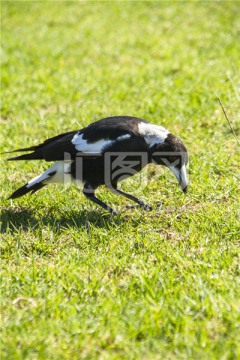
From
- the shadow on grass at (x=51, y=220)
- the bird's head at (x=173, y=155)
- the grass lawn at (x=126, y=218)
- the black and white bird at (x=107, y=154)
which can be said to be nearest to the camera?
the grass lawn at (x=126, y=218)

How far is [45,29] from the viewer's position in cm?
920

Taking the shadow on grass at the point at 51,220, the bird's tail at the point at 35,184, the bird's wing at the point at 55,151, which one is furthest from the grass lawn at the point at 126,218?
the bird's wing at the point at 55,151

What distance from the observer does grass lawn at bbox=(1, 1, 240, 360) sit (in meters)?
2.99

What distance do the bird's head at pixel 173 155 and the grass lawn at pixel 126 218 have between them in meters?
0.16

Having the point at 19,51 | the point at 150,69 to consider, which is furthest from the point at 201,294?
the point at 19,51

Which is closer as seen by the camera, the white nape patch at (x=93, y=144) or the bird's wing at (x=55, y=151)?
the white nape patch at (x=93, y=144)

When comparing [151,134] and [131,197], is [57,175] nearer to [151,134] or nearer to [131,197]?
[131,197]

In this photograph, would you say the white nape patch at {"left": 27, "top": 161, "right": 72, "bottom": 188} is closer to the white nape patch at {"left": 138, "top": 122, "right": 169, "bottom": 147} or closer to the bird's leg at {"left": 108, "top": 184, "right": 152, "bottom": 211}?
the bird's leg at {"left": 108, "top": 184, "right": 152, "bottom": 211}

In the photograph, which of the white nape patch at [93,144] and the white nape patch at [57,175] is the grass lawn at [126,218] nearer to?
the white nape patch at [57,175]

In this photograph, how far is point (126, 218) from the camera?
14.4 ft

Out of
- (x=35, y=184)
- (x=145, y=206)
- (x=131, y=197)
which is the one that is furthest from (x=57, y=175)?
(x=145, y=206)

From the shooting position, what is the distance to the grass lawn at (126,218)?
2.99m

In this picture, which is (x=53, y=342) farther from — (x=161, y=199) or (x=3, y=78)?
(x=3, y=78)

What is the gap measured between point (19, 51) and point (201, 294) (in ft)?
19.0
